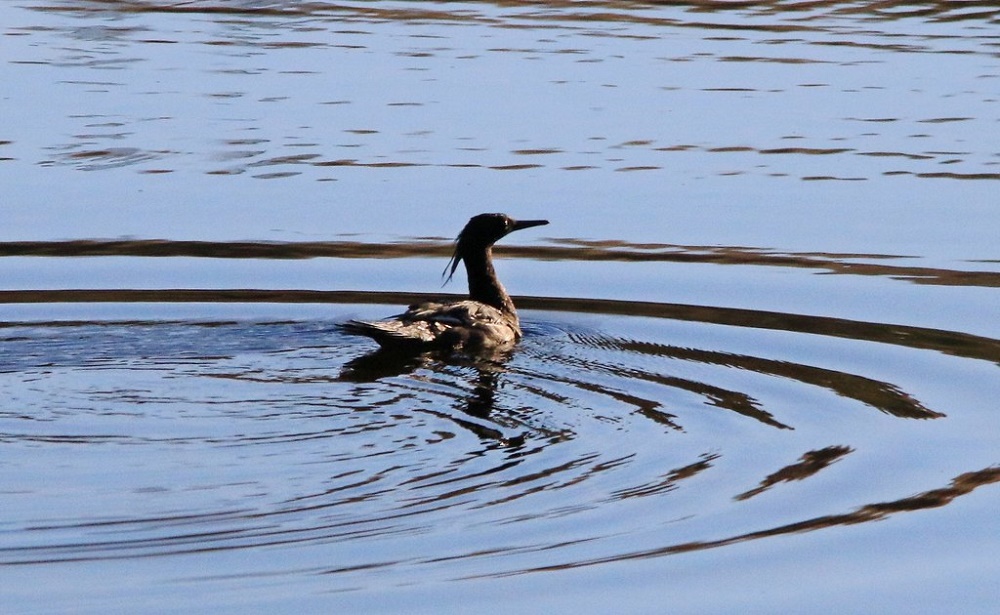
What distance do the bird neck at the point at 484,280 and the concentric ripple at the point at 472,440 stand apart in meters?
0.67

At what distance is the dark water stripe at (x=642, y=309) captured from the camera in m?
9.80

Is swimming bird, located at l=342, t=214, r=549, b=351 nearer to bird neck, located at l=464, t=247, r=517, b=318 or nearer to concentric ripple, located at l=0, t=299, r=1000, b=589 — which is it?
bird neck, located at l=464, t=247, r=517, b=318

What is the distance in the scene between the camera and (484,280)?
1131cm

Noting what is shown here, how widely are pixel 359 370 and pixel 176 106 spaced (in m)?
6.63

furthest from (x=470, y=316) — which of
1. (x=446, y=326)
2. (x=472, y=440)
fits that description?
(x=472, y=440)

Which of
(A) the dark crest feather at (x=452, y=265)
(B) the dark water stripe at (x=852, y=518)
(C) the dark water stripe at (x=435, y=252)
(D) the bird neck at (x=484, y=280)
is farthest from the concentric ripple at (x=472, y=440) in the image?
(C) the dark water stripe at (x=435, y=252)

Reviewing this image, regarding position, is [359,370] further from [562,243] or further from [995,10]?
[995,10]

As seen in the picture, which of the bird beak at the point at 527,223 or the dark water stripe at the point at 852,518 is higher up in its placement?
the bird beak at the point at 527,223

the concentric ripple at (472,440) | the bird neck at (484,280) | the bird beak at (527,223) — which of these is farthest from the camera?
the bird neck at (484,280)

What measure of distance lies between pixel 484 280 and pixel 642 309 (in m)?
1.19

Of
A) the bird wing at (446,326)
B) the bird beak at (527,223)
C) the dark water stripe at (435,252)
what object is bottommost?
the bird wing at (446,326)

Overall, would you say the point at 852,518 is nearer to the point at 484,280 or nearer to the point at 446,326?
the point at 446,326

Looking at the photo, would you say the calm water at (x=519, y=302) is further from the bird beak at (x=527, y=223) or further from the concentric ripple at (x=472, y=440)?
the bird beak at (x=527, y=223)

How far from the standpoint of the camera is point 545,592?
5.87m
